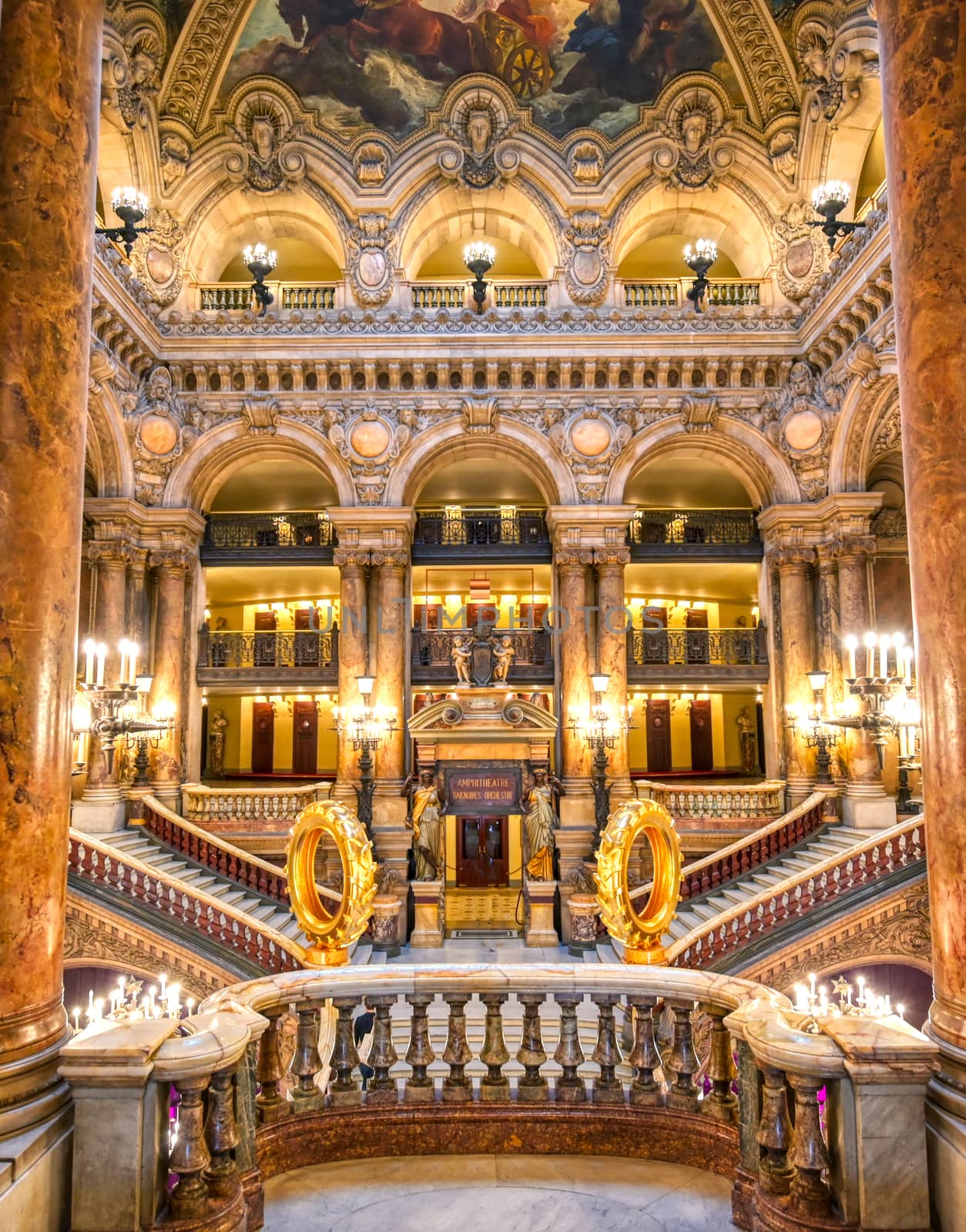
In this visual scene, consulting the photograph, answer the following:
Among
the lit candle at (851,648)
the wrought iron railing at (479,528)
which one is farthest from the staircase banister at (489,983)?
the wrought iron railing at (479,528)

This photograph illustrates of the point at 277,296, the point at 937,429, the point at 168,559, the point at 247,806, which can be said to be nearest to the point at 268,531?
the point at 168,559

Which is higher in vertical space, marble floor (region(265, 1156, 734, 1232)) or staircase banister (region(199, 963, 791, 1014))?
staircase banister (region(199, 963, 791, 1014))

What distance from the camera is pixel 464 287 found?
16891 mm

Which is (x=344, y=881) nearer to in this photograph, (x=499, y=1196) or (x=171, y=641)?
(x=499, y=1196)

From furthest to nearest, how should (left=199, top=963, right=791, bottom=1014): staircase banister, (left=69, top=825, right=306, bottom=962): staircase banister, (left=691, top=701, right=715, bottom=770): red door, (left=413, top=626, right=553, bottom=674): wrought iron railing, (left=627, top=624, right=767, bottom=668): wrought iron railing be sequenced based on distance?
(left=691, top=701, right=715, bottom=770): red door
(left=627, top=624, right=767, bottom=668): wrought iron railing
(left=413, top=626, right=553, bottom=674): wrought iron railing
(left=69, top=825, right=306, bottom=962): staircase banister
(left=199, top=963, right=791, bottom=1014): staircase banister

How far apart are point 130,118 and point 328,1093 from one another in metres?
17.1

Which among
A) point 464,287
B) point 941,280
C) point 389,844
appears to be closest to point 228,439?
point 464,287

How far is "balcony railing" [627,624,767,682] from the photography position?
56.0 ft

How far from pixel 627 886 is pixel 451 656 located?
1161 cm

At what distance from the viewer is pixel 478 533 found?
62.4 feet

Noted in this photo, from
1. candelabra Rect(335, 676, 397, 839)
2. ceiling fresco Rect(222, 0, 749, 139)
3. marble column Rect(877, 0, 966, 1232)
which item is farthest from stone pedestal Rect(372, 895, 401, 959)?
ceiling fresco Rect(222, 0, 749, 139)

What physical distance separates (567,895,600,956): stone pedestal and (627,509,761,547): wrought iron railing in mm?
7558

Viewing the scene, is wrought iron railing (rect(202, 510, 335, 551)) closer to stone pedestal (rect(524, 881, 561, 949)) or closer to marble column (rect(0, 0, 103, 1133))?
stone pedestal (rect(524, 881, 561, 949))

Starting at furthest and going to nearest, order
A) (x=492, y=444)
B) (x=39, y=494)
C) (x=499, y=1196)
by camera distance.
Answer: (x=492, y=444) → (x=499, y=1196) → (x=39, y=494)
